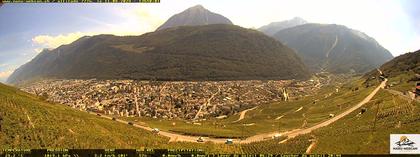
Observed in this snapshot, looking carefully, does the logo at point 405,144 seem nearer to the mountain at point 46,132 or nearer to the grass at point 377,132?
the grass at point 377,132

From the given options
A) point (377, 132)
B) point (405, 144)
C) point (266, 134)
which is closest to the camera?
point (405, 144)

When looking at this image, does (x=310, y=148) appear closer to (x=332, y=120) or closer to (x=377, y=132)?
(x=377, y=132)

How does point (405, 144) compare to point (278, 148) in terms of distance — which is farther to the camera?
point (278, 148)

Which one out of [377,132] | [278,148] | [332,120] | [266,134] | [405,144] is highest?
[405,144]

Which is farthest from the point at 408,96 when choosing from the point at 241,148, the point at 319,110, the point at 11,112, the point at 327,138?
the point at 11,112

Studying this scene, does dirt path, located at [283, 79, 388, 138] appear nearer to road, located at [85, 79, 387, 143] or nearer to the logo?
road, located at [85, 79, 387, 143]

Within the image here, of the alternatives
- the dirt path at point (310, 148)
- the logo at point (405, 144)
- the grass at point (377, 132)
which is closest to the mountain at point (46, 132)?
the dirt path at point (310, 148)

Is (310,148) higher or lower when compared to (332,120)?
higher

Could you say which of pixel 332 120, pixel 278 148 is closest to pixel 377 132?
pixel 278 148
